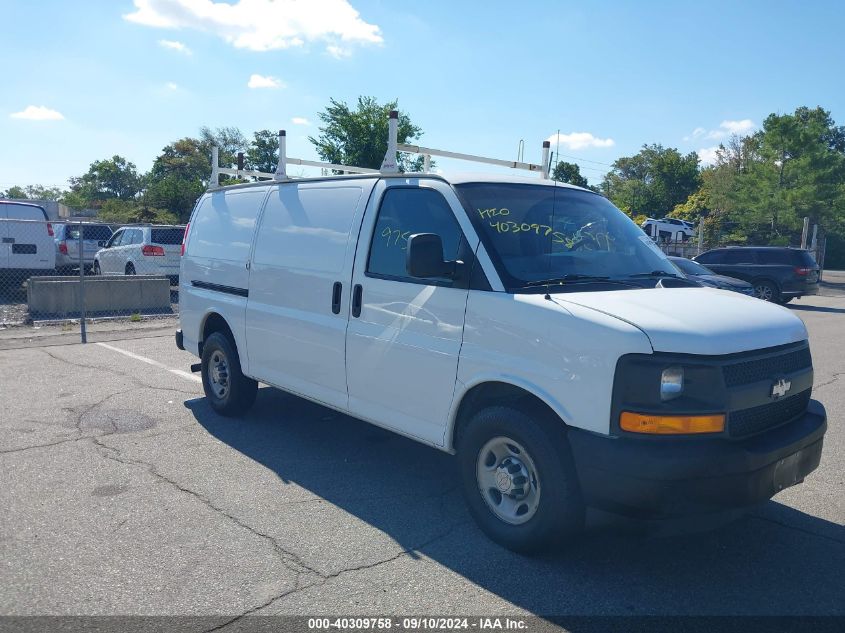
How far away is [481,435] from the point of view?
12.8 ft

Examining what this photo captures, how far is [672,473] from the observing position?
3178mm

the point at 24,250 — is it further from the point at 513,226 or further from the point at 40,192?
the point at 40,192

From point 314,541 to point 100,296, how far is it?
1088cm

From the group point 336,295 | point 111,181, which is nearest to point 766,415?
point 336,295

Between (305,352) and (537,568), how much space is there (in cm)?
246

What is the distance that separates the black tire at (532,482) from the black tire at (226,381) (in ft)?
9.93

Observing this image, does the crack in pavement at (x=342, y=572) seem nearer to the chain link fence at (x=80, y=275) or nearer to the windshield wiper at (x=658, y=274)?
the windshield wiper at (x=658, y=274)

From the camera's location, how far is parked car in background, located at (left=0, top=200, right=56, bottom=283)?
1520 cm

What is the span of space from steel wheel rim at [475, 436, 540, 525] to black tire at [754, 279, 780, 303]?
18342 mm

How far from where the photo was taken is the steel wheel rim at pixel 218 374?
6488 millimetres

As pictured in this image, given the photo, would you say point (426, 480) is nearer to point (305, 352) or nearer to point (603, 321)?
point (305, 352)

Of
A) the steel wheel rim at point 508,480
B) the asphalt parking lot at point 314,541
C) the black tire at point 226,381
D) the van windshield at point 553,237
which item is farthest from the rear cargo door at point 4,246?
the steel wheel rim at point 508,480

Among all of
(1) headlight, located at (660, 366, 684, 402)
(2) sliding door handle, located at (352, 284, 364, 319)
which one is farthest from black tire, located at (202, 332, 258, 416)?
(1) headlight, located at (660, 366, 684, 402)

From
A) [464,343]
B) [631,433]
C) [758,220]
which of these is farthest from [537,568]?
[758,220]
